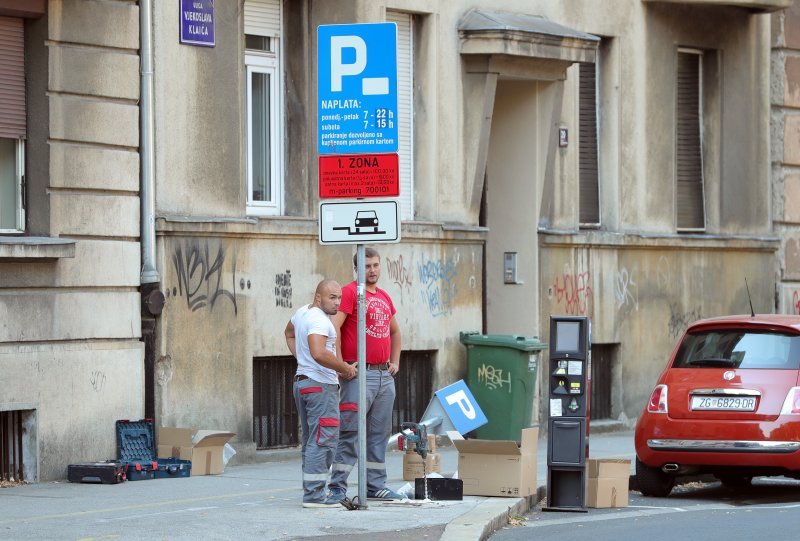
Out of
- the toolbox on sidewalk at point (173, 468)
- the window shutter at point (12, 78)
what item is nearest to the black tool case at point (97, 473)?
the toolbox on sidewalk at point (173, 468)

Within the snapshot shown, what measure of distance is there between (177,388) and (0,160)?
8.41 ft

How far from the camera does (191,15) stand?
1577 centimetres

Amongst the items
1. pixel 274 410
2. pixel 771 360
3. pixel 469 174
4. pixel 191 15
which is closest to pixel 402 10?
pixel 469 174

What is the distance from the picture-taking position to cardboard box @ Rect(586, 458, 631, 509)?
13.4 m

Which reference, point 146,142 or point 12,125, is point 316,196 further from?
point 12,125

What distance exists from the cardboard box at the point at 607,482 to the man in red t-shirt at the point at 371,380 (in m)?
1.62

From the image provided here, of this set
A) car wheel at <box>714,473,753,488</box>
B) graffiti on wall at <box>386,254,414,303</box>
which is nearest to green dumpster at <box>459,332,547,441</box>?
graffiti on wall at <box>386,254,414,303</box>

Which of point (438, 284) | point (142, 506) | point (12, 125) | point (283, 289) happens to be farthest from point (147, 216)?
point (438, 284)

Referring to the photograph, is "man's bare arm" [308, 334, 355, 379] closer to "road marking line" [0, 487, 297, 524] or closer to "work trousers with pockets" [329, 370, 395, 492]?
"work trousers with pockets" [329, 370, 395, 492]

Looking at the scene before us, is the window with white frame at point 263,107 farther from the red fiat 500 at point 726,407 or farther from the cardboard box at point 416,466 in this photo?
the red fiat 500 at point 726,407

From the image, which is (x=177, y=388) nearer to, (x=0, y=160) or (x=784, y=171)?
(x=0, y=160)

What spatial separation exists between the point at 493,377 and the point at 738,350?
457 cm

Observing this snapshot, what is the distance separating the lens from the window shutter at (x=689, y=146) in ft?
73.6

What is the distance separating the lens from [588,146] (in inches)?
836
